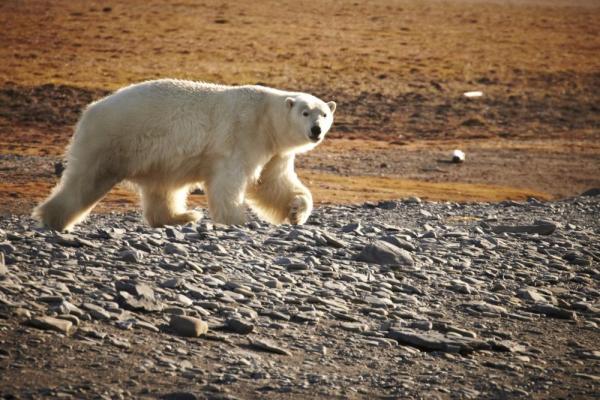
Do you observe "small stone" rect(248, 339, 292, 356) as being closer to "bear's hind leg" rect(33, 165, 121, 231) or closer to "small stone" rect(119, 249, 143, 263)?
"small stone" rect(119, 249, 143, 263)

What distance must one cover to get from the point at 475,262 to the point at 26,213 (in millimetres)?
6883

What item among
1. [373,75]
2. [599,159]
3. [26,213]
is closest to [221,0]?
[373,75]

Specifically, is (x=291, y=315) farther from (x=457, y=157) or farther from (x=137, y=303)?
(x=457, y=157)

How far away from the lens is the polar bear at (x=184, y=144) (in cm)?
962

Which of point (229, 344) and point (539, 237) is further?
point (539, 237)

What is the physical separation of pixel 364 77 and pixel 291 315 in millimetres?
23886

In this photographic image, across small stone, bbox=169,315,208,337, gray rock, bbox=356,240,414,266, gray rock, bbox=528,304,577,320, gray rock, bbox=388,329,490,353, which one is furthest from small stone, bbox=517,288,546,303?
small stone, bbox=169,315,208,337

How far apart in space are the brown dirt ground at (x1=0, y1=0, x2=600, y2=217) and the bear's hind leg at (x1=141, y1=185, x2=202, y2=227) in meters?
3.92

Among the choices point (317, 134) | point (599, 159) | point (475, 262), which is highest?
point (317, 134)

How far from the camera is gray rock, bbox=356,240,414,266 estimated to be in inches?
341

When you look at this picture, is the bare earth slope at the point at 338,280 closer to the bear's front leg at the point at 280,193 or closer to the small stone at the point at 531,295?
the small stone at the point at 531,295

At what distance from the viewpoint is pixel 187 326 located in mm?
6254

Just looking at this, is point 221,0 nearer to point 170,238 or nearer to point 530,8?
point 530,8

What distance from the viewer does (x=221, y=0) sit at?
147ft
